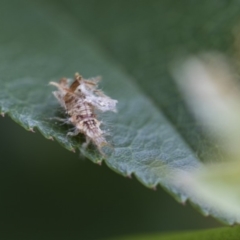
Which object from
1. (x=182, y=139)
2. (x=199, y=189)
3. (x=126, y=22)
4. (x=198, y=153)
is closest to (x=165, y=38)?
(x=126, y=22)

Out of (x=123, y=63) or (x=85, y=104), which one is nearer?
(x=85, y=104)

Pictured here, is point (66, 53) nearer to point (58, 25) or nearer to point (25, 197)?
point (58, 25)

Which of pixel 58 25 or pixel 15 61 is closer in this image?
pixel 15 61

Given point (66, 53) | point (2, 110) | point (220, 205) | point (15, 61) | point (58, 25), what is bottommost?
point (220, 205)
